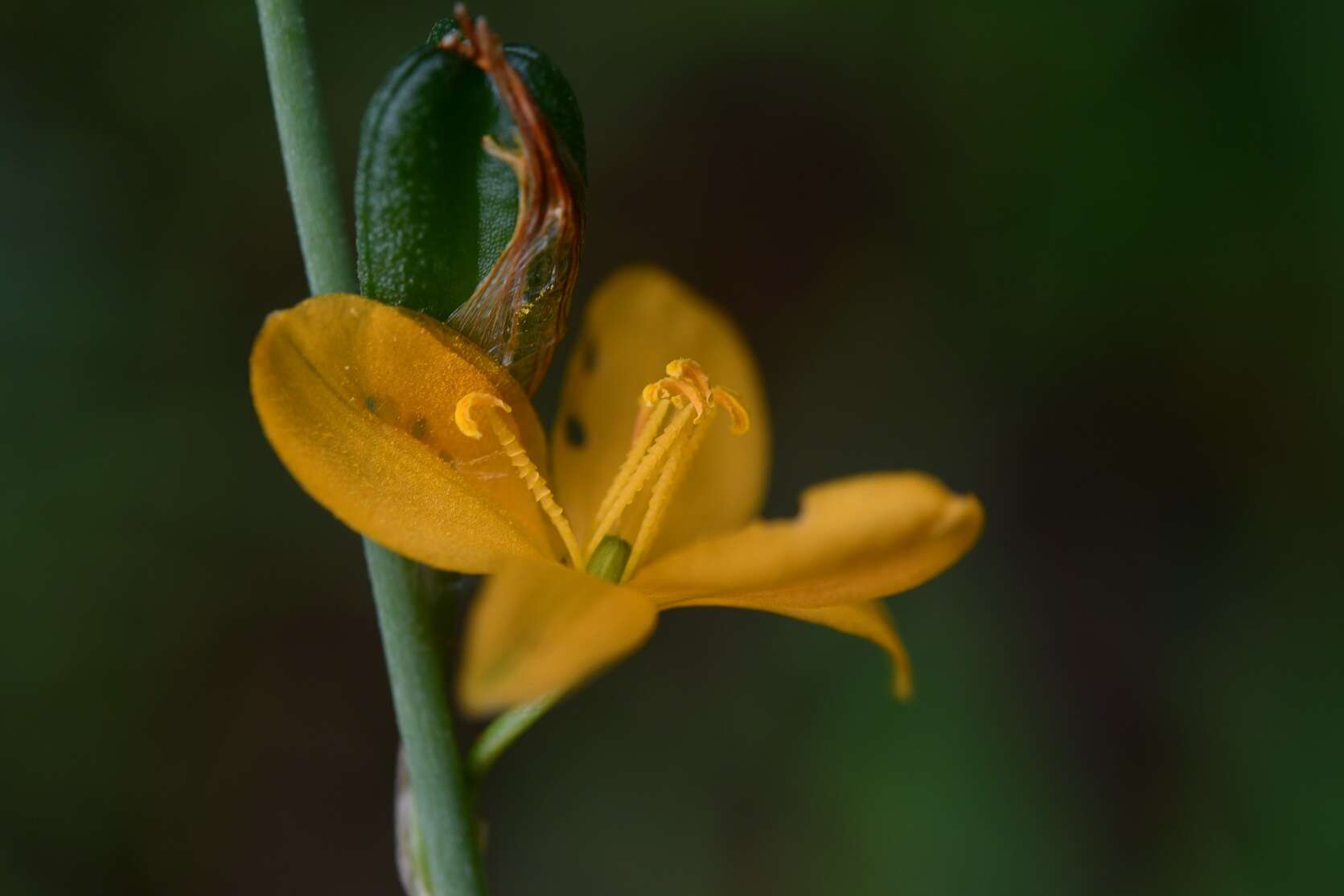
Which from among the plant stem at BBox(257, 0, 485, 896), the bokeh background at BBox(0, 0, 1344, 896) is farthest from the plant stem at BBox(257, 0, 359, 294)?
the bokeh background at BBox(0, 0, 1344, 896)

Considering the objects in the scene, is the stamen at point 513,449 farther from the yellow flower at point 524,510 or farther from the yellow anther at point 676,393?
the yellow anther at point 676,393

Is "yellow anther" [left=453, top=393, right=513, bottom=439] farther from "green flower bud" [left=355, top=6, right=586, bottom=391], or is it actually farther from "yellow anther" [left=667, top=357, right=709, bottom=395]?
"yellow anther" [left=667, top=357, right=709, bottom=395]

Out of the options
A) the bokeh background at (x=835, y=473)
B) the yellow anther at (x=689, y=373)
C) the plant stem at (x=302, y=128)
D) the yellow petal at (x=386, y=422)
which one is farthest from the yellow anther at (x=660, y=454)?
the bokeh background at (x=835, y=473)

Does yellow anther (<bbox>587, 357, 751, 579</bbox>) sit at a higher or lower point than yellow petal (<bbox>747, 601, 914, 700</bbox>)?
higher

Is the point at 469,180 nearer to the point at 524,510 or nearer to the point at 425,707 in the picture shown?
the point at 524,510

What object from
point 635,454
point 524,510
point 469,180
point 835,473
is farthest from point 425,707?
point 835,473

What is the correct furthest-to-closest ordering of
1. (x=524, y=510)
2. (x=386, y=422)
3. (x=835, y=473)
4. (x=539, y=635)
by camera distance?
1. (x=835, y=473)
2. (x=524, y=510)
3. (x=386, y=422)
4. (x=539, y=635)

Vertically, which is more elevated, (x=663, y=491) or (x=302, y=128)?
(x=302, y=128)
